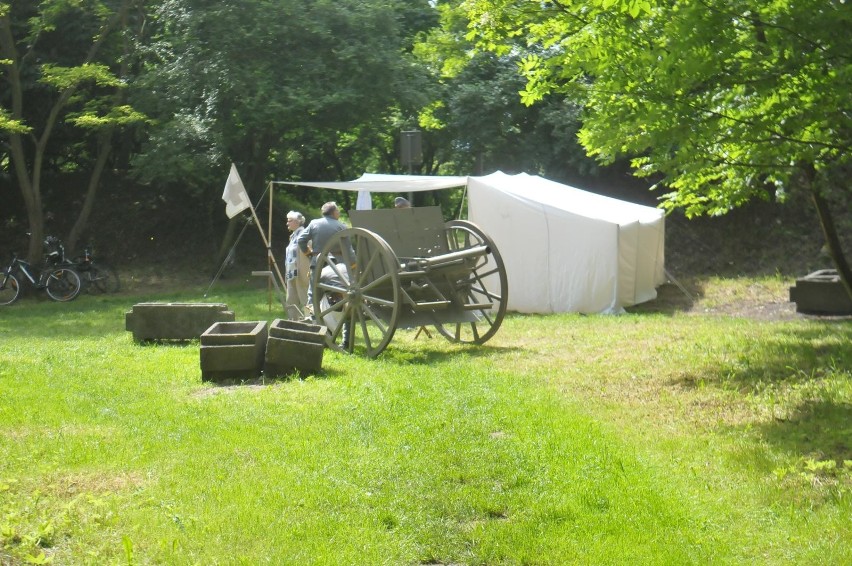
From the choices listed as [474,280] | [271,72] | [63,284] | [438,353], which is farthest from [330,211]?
Result: [63,284]

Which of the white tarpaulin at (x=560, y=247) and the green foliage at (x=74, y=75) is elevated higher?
the green foliage at (x=74, y=75)

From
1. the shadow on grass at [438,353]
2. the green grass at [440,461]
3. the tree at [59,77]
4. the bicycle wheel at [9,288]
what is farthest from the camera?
the bicycle wheel at [9,288]

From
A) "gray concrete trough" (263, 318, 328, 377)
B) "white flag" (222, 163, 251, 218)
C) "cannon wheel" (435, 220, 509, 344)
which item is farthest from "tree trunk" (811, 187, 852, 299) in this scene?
"white flag" (222, 163, 251, 218)

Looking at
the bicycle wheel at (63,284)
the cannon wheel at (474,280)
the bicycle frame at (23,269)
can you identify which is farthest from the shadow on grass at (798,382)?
the bicycle frame at (23,269)

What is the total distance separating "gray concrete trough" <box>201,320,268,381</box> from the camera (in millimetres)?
10016

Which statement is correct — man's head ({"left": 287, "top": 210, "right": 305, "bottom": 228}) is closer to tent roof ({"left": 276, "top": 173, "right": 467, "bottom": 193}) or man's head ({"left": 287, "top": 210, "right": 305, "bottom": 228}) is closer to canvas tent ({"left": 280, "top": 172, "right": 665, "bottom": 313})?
canvas tent ({"left": 280, "top": 172, "right": 665, "bottom": 313})

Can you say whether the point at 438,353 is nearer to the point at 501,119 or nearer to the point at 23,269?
the point at 501,119

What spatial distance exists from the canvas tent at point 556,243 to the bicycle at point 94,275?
731cm

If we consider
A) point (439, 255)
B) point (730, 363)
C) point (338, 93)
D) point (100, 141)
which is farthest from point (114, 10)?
point (730, 363)

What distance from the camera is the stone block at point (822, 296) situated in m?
16.0

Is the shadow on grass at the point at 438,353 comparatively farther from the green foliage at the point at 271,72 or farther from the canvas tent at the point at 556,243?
the green foliage at the point at 271,72

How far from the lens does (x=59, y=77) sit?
21984 millimetres

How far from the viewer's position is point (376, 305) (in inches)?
480

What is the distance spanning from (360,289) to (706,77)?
16.2 ft
